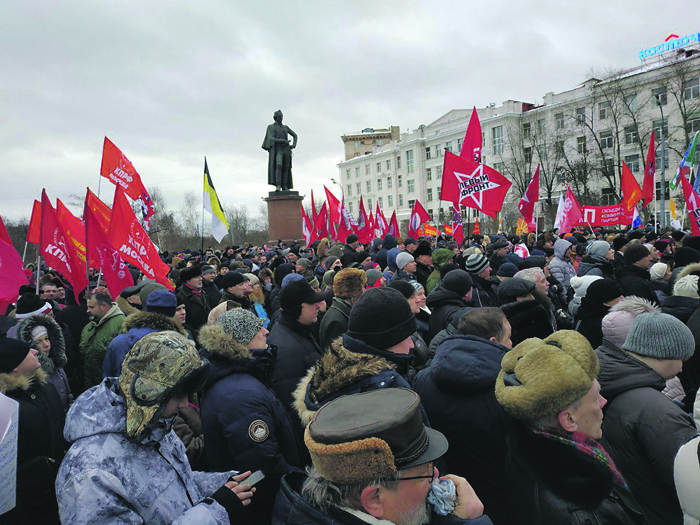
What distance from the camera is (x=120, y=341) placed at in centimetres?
387

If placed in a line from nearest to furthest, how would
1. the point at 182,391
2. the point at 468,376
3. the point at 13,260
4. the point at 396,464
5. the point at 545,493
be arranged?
the point at 396,464
the point at 545,493
the point at 182,391
the point at 468,376
the point at 13,260

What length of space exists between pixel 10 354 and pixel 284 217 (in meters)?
15.3

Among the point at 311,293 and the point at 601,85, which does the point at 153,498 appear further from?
the point at 601,85

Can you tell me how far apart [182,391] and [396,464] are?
1.00 metres

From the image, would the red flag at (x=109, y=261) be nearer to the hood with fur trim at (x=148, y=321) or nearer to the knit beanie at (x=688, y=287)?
the hood with fur trim at (x=148, y=321)

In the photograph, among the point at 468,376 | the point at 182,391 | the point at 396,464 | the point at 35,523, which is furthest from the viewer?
the point at 35,523

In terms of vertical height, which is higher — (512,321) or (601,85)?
(601,85)

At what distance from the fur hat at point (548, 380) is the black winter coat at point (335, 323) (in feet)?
7.65

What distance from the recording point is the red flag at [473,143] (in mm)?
9930

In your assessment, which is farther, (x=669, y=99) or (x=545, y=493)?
Result: (x=669, y=99)

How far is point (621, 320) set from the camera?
2.90 metres

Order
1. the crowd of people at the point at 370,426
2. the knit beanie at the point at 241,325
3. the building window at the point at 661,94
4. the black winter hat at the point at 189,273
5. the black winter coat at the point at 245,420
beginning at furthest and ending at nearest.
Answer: the building window at the point at 661,94, the black winter hat at the point at 189,273, the knit beanie at the point at 241,325, the black winter coat at the point at 245,420, the crowd of people at the point at 370,426

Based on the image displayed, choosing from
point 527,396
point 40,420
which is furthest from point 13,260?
point 527,396

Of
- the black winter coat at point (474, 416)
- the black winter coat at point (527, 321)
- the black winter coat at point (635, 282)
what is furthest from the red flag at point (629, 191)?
the black winter coat at point (474, 416)
